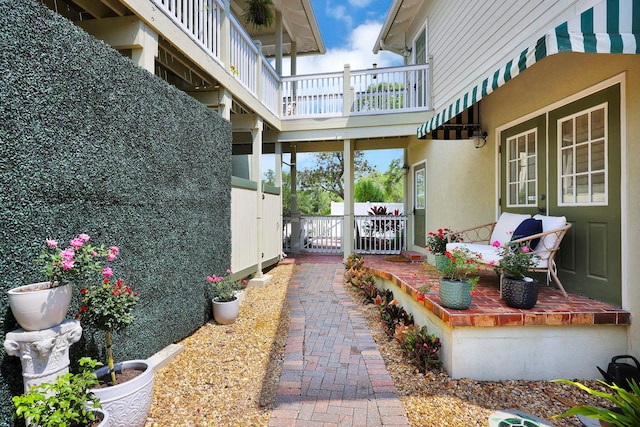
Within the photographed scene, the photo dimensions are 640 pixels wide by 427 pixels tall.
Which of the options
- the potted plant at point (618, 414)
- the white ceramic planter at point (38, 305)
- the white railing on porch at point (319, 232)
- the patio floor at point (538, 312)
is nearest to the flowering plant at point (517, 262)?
the patio floor at point (538, 312)

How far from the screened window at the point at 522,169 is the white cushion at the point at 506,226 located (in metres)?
0.28

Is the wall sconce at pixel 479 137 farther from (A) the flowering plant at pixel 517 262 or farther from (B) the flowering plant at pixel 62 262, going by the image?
(B) the flowering plant at pixel 62 262

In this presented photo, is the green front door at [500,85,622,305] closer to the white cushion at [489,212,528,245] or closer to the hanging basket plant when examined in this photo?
the white cushion at [489,212,528,245]

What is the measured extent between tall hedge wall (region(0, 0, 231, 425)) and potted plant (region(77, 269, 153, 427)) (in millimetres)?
198

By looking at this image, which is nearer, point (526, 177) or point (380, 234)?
point (526, 177)

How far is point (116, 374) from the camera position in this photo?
2.30 m

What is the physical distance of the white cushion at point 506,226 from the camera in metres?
3.96

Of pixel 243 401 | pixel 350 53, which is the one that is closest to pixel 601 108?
pixel 243 401

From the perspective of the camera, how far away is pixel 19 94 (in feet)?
6.11

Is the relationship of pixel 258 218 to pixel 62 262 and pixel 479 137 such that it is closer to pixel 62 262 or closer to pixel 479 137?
pixel 479 137

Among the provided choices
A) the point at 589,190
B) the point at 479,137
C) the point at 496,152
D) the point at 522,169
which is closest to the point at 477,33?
the point at 479,137

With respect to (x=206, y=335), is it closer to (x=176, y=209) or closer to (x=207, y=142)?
(x=176, y=209)

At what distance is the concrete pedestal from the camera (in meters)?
1.72

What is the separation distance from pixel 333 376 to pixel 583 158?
3.29m
